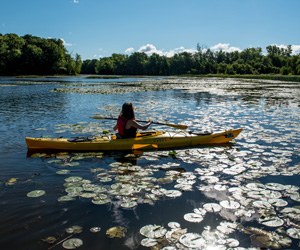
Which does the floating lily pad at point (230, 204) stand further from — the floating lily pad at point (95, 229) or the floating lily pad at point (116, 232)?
the floating lily pad at point (95, 229)

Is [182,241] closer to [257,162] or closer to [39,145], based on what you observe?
[257,162]

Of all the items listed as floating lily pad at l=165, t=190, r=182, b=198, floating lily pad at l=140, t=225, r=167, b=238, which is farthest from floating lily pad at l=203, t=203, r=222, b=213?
floating lily pad at l=140, t=225, r=167, b=238

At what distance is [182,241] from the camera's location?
9.63 feet

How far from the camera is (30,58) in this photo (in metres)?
72.8

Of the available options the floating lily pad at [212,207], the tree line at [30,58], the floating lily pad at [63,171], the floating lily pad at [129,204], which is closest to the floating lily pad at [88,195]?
the floating lily pad at [129,204]

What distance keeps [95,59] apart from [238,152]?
143526 millimetres

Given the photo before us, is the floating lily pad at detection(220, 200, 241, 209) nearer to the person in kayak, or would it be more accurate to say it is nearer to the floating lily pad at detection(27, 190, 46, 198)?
the floating lily pad at detection(27, 190, 46, 198)

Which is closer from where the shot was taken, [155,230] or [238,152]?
[155,230]

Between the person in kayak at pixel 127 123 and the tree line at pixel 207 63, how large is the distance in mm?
85611

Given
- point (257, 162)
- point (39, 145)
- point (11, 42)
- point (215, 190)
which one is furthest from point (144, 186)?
point (11, 42)

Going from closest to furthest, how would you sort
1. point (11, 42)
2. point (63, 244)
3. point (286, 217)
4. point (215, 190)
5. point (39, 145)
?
1. point (63, 244)
2. point (286, 217)
3. point (215, 190)
4. point (39, 145)
5. point (11, 42)

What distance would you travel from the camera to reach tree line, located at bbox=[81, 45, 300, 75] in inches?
3406

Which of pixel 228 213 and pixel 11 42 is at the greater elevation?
pixel 11 42

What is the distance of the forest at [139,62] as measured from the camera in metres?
72.2
